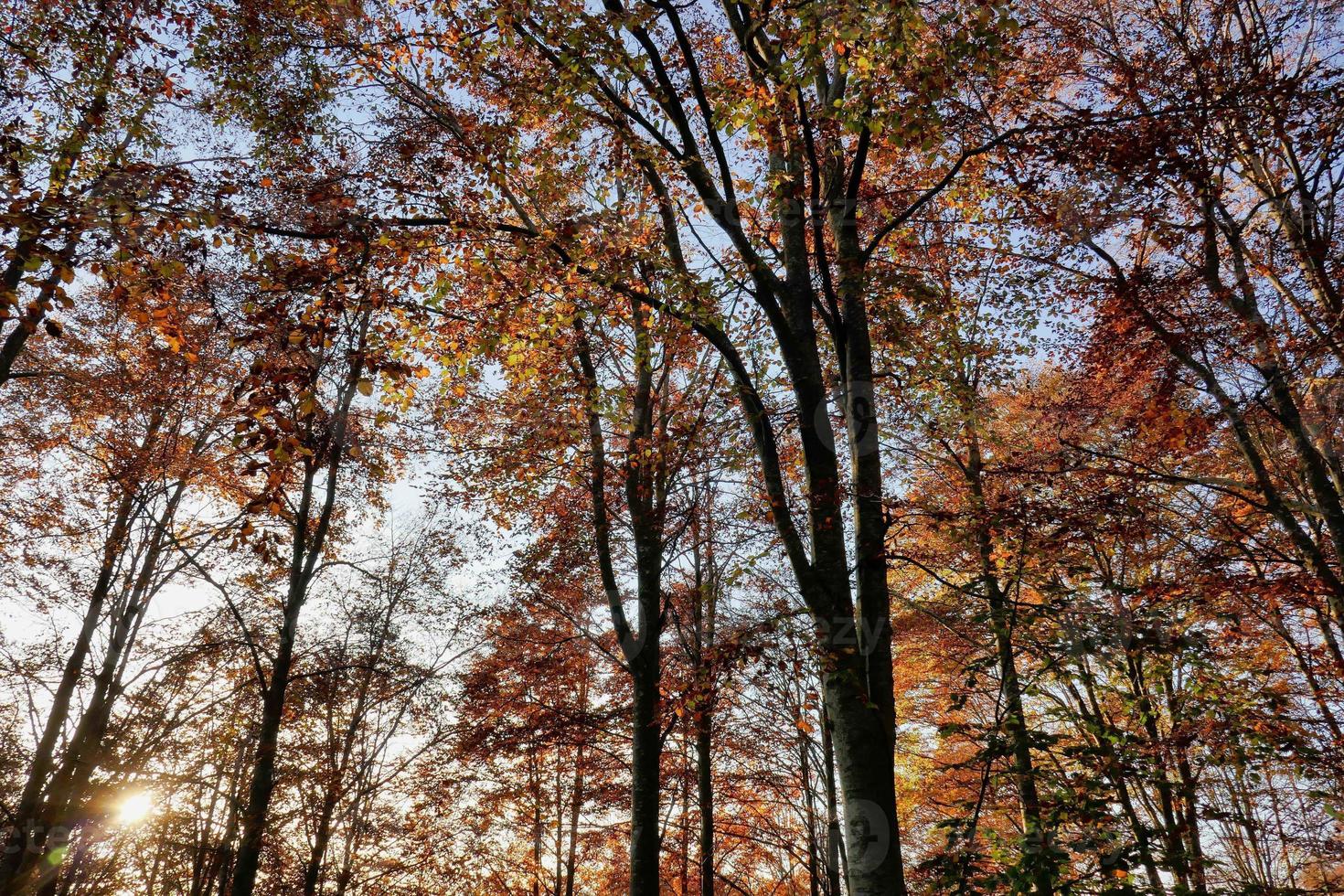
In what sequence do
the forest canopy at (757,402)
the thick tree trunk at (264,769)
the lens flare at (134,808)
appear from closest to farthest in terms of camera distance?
1. the forest canopy at (757,402)
2. the thick tree trunk at (264,769)
3. the lens flare at (134,808)

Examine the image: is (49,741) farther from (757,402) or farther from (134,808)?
(757,402)

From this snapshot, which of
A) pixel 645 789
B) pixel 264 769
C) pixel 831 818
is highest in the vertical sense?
pixel 264 769

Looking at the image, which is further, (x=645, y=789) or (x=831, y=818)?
(x=831, y=818)

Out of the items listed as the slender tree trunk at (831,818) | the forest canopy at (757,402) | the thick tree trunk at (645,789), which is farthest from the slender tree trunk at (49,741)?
the slender tree trunk at (831,818)

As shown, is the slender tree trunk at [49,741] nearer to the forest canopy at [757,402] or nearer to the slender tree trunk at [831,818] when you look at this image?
the forest canopy at [757,402]

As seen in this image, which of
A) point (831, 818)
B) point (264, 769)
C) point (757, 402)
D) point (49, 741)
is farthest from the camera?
point (831, 818)

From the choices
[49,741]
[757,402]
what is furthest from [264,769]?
[757,402]

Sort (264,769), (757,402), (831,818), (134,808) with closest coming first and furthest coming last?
(757,402)
(264,769)
(831,818)
(134,808)

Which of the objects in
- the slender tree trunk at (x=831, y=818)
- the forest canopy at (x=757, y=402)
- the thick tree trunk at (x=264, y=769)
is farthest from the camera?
the slender tree trunk at (x=831, y=818)

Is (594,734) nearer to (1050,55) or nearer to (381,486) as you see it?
(381,486)

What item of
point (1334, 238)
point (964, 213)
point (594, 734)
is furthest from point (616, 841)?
point (1334, 238)

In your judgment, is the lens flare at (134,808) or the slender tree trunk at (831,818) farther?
the lens flare at (134,808)

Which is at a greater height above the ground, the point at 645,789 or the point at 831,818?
the point at 645,789

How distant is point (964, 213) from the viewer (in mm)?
7504
